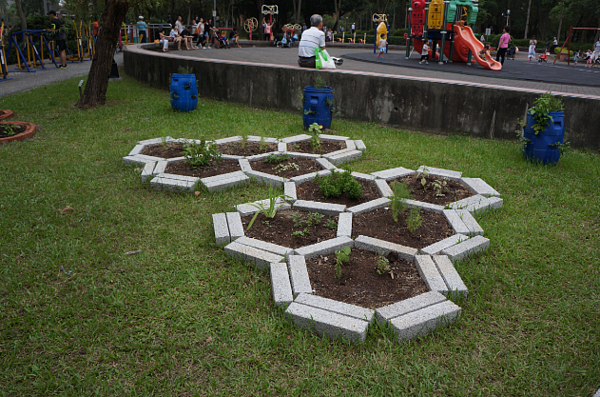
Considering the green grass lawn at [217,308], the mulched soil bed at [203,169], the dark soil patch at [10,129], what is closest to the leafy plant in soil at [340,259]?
the green grass lawn at [217,308]

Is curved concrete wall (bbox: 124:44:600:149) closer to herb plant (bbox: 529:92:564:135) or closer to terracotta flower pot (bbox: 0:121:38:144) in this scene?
herb plant (bbox: 529:92:564:135)

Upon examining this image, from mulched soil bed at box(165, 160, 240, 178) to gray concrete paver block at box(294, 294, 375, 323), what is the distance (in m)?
2.71

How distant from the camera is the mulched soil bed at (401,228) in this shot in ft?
12.6

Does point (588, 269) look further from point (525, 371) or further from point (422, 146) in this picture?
point (422, 146)

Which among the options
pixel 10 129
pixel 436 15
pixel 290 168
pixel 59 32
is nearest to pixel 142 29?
pixel 59 32

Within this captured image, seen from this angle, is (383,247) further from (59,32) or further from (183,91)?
(59,32)

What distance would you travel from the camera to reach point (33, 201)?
4.48 m

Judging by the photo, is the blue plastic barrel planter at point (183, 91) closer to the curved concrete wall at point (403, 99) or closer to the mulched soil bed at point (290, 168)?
the curved concrete wall at point (403, 99)

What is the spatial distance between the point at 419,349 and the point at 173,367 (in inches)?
56.9

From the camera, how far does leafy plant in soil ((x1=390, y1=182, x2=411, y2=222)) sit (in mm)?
3920

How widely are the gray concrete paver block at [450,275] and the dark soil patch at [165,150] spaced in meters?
3.83

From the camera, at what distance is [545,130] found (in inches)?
219

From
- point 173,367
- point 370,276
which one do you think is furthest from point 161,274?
point 370,276

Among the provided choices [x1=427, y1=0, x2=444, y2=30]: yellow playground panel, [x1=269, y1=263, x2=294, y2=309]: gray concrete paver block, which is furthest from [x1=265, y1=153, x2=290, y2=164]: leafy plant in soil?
[x1=427, y1=0, x2=444, y2=30]: yellow playground panel
